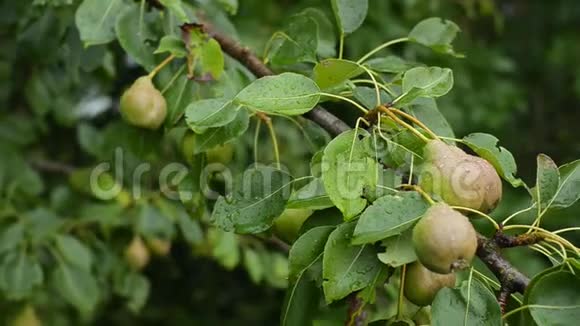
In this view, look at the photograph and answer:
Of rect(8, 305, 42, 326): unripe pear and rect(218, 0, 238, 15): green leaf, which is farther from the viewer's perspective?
rect(8, 305, 42, 326): unripe pear

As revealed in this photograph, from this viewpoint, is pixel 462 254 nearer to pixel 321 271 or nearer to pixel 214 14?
pixel 321 271

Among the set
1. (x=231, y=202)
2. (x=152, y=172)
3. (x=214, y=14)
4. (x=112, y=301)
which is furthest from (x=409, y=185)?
(x=112, y=301)

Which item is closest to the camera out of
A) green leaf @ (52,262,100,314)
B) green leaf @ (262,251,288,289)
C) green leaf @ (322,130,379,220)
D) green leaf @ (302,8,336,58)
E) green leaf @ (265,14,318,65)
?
green leaf @ (322,130,379,220)

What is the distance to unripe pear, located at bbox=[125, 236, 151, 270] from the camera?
7.16 feet

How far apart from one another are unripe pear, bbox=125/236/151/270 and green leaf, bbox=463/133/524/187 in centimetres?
131

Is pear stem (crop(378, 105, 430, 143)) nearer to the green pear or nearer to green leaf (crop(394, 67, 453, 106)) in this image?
green leaf (crop(394, 67, 453, 106))

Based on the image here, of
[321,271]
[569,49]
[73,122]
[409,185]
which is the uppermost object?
[409,185]

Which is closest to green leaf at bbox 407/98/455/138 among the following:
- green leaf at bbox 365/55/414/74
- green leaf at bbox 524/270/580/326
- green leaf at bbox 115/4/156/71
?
green leaf at bbox 365/55/414/74

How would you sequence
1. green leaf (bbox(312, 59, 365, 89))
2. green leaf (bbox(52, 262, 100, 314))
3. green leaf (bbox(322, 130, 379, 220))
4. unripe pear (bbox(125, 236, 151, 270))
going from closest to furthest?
1. green leaf (bbox(322, 130, 379, 220))
2. green leaf (bbox(312, 59, 365, 89))
3. green leaf (bbox(52, 262, 100, 314))
4. unripe pear (bbox(125, 236, 151, 270))

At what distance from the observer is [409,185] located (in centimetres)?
96

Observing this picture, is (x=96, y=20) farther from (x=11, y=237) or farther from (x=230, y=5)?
(x=11, y=237)

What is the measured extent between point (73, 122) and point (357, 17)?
1443 mm

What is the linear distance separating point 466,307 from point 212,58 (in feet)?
Answer: 1.79

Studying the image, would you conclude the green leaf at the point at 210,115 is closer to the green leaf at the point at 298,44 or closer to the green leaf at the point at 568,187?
the green leaf at the point at 298,44
